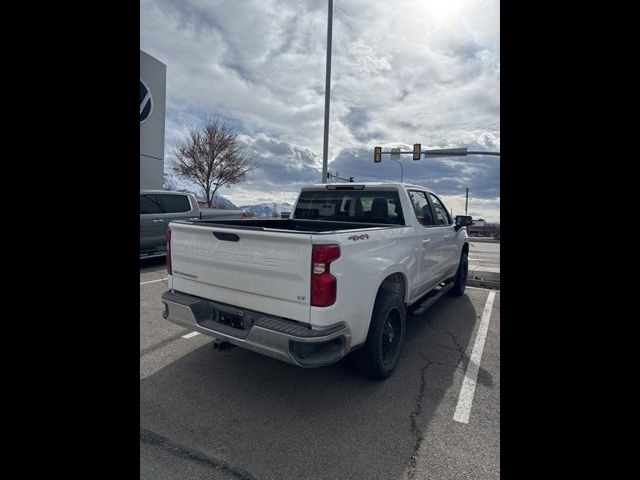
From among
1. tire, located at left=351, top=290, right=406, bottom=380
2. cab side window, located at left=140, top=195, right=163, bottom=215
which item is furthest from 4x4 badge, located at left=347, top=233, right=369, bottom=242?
cab side window, located at left=140, top=195, right=163, bottom=215

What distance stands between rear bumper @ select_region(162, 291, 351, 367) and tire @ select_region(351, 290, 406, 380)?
458 millimetres

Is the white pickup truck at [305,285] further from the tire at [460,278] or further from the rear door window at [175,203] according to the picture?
the rear door window at [175,203]

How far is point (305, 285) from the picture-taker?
254 centimetres

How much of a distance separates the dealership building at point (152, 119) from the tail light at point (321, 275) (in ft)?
52.7

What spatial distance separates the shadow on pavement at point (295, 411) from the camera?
2.24 m

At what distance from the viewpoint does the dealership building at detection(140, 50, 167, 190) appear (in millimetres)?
16250

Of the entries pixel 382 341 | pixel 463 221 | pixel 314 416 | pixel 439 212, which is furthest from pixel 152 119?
pixel 314 416

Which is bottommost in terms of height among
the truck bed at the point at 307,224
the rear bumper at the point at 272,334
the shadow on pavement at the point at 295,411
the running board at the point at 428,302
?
the shadow on pavement at the point at 295,411

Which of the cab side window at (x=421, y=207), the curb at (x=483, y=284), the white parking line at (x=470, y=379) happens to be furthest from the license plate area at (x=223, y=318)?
the curb at (x=483, y=284)

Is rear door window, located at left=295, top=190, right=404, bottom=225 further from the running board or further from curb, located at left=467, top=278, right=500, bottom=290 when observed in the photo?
curb, located at left=467, top=278, right=500, bottom=290

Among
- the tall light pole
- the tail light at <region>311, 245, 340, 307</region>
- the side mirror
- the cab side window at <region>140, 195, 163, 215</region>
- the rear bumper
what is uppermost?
the tall light pole
